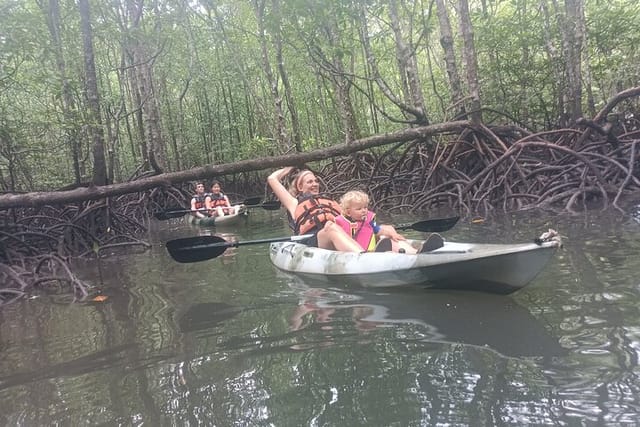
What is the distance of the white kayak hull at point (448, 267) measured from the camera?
280 cm

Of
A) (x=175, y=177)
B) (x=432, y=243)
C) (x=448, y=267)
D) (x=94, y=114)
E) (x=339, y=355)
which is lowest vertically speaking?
(x=339, y=355)

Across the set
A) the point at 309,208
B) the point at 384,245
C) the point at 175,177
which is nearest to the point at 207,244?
the point at 309,208

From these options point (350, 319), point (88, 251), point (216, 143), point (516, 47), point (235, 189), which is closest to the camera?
point (350, 319)

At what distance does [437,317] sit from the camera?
2.90m

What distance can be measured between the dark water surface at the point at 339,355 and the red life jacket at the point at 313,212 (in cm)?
80

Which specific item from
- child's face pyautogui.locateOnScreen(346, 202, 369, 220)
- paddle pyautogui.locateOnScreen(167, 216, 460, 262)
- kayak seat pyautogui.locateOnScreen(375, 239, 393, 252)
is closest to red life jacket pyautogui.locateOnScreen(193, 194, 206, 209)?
paddle pyautogui.locateOnScreen(167, 216, 460, 262)

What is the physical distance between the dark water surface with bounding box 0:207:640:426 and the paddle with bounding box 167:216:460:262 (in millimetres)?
440

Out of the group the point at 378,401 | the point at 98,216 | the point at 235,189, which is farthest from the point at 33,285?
the point at 235,189

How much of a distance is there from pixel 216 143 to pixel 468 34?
38.6 ft

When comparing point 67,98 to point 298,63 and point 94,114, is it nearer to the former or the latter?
point 94,114

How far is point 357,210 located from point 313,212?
83cm

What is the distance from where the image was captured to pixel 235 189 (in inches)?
601

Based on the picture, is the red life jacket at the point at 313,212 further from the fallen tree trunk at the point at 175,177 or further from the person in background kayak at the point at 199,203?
the person in background kayak at the point at 199,203

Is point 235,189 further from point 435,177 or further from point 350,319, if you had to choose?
point 350,319
